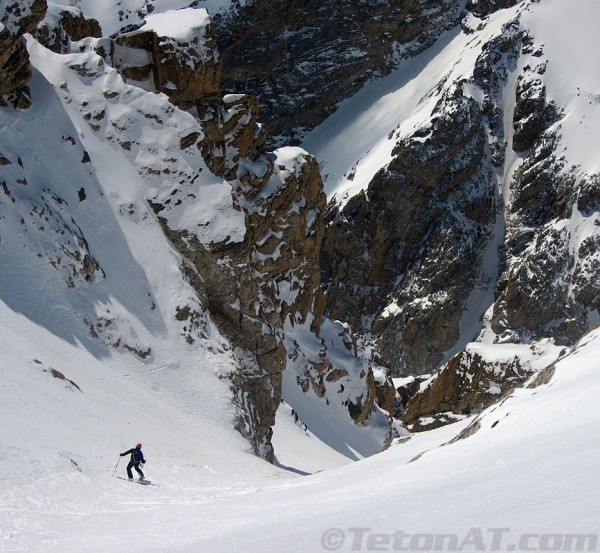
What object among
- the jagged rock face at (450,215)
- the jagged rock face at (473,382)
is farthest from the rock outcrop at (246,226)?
the jagged rock face at (450,215)

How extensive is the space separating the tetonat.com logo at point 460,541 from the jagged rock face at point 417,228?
10884 centimetres

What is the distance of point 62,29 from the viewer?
47.0 m

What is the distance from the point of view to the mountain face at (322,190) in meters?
37.6

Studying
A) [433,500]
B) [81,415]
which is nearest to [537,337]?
[81,415]

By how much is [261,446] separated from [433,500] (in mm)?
26709

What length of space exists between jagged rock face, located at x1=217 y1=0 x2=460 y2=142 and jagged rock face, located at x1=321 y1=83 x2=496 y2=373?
29.6 metres

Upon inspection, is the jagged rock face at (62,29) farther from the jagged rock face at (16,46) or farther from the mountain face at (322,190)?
the jagged rock face at (16,46)

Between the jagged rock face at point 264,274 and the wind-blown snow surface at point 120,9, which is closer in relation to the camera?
the jagged rock face at point 264,274

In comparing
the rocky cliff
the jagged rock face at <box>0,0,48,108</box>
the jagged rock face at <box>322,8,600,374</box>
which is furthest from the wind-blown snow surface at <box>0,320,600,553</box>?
the jagged rock face at <box>322,8,600,374</box>

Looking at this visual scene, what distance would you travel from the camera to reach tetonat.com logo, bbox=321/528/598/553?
7.71 m

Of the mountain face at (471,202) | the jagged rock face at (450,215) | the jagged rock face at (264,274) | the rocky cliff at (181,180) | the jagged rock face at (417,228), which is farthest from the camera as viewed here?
the jagged rock face at (417,228)

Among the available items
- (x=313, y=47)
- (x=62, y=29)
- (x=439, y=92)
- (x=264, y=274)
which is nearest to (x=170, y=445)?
(x=62, y=29)

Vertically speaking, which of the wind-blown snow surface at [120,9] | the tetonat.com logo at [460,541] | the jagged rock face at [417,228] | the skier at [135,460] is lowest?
the jagged rock face at [417,228]

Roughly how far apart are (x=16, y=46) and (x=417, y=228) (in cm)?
9106
